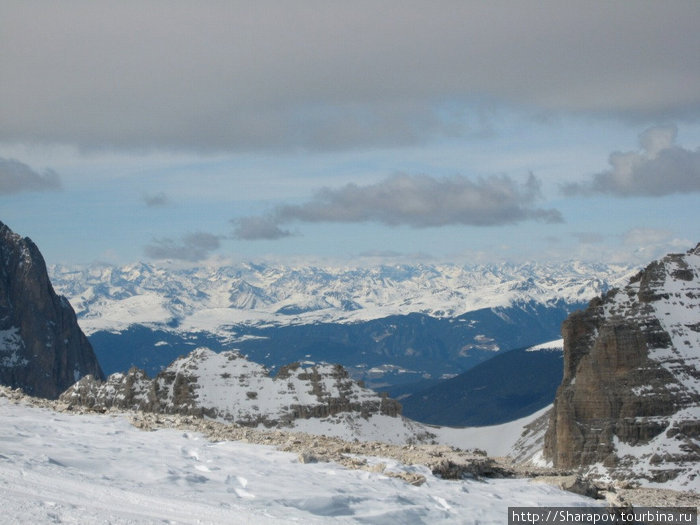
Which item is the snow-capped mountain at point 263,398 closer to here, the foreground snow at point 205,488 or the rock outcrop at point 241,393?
the rock outcrop at point 241,393

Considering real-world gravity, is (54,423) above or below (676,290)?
below

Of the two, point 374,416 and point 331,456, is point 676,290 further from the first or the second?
point 331,456

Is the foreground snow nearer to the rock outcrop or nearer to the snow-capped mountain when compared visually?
the snow-capped mountain

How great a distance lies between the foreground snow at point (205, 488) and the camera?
2192 centimetres

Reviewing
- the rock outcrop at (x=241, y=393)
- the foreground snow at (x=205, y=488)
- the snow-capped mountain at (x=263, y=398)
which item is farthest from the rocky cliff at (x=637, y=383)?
the foreground snow at (x=205, y=488)

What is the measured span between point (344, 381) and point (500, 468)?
126075mm

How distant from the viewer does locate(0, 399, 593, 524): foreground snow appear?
21922 mm

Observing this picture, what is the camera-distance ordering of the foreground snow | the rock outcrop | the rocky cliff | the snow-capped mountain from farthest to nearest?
the rock outcrop
the snow-capped mountain
the rocky cliff
the foreground snow

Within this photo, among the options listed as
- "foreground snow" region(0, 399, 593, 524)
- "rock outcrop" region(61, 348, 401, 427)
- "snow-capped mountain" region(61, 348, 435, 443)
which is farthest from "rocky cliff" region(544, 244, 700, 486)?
"foreground snow" region(0, 399, 593, 524)

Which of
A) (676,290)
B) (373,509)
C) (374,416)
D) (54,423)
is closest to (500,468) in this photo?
(373,509)

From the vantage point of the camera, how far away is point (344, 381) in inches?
6127

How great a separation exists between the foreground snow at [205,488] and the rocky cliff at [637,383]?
10503cm

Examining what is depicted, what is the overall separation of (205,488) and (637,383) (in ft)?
416

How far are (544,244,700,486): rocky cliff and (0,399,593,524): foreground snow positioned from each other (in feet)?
345
